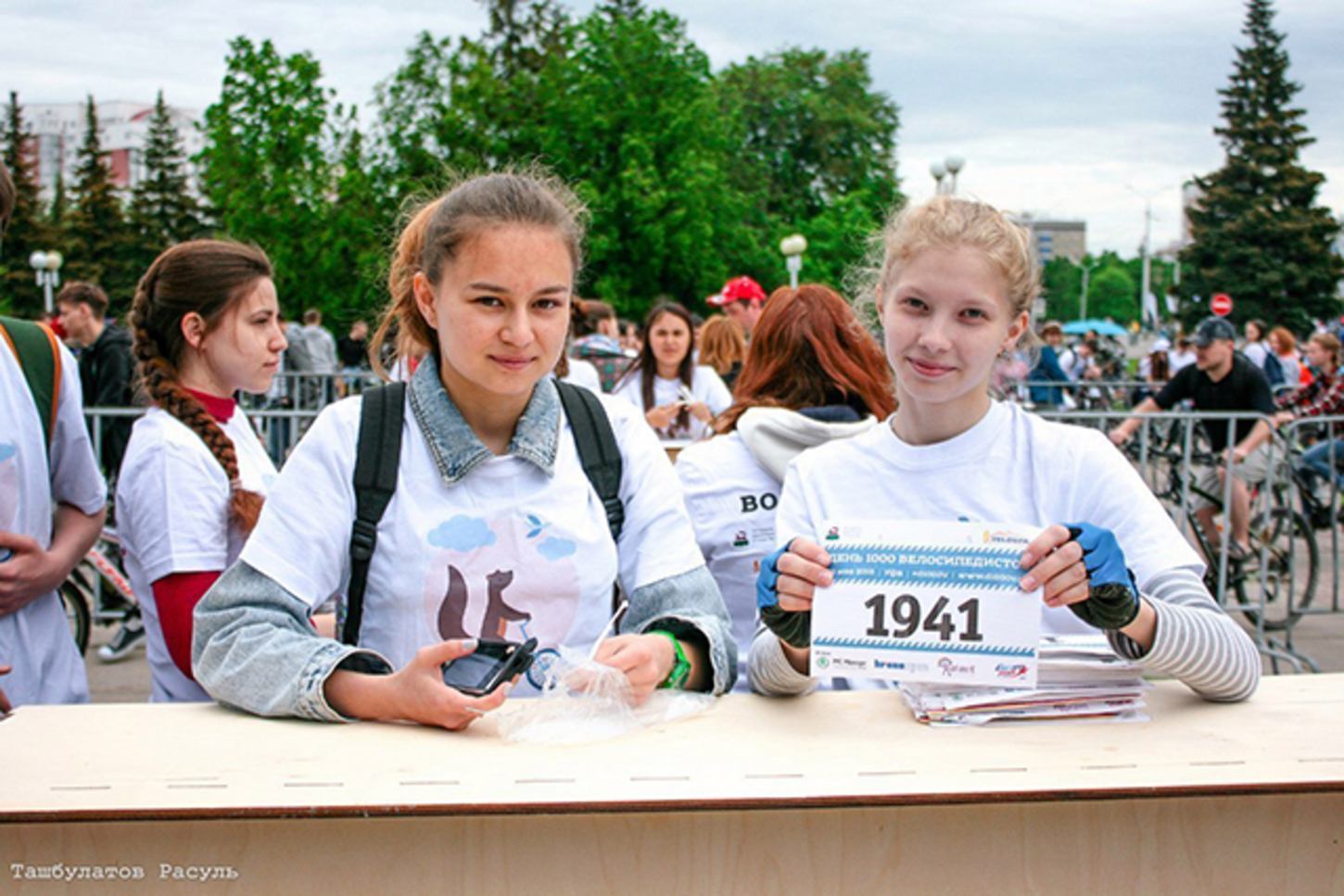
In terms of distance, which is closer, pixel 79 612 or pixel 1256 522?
pixel 79 612

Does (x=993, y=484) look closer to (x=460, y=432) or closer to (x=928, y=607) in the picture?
(x=928, y=607)

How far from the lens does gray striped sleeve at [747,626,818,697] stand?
1979 millimetres

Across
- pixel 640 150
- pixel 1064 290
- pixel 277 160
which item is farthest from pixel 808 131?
pixel 1064 290

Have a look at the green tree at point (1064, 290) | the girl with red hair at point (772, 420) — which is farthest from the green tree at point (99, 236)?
the green tree at point (1064, 290)

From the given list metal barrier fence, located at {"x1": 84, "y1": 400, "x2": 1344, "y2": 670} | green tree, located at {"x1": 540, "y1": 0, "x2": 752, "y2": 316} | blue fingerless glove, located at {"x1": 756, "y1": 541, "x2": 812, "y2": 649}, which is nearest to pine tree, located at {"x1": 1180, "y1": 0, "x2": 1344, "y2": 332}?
green tree, located at {"x1": 540, "y1": 0, "x2": 752, "y2": 316}

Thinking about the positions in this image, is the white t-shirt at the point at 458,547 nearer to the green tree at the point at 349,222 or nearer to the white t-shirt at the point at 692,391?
the white t-shirt at the point at 692,391

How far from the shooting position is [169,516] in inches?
101

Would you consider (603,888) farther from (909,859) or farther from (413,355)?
(413,355)

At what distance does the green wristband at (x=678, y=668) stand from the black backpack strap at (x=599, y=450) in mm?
251

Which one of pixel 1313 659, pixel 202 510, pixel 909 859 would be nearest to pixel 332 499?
pixel 202 510

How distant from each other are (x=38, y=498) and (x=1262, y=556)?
6.51 m

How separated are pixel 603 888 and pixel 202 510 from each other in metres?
1.44

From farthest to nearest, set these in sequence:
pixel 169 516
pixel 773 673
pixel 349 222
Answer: pixel 349 222 → pixel 169 516 → pixel 773 673

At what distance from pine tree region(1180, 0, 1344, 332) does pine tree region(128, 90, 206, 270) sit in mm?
46441
